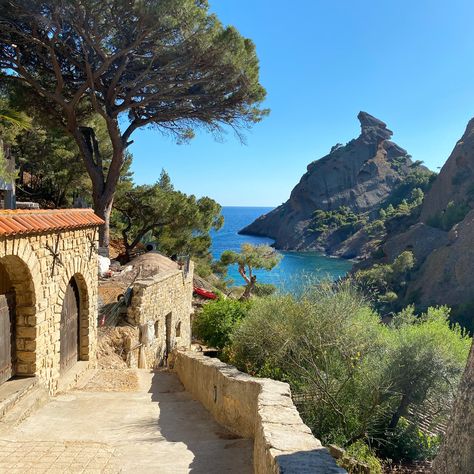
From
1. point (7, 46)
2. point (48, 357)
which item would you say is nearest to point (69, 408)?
point (48, 357)

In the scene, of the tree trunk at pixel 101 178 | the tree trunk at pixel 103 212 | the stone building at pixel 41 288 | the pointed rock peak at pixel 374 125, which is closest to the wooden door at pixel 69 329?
the stone building at pixel 41 288

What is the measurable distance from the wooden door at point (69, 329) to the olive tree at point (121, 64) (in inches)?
319

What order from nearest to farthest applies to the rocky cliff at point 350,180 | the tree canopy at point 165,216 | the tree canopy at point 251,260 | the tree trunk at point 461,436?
the tree trunk at point 461,436 → the tree canopy at point 165,216 → the tree canopy at point 251,260 → the rocky cliff at point 350,180

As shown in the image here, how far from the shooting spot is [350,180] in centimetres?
12412

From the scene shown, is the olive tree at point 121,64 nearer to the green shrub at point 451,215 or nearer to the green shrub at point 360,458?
the green shrub at point 360,458

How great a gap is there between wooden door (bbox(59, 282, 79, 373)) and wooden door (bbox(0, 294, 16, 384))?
1.42 meters

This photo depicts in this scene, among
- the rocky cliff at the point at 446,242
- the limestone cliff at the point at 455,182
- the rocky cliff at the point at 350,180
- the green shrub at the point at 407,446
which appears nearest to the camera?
the green shrub at the point at 407,446

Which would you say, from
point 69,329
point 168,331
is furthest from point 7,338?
point 168,331

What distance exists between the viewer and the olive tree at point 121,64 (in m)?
14.6

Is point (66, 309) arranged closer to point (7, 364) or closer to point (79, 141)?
point (7, 364)

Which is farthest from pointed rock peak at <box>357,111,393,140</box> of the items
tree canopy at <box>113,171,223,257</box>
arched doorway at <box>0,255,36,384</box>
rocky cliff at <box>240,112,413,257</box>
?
arched doorway at <box>0,255,36,384</box>

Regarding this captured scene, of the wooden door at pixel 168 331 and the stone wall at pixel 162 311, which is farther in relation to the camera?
the wooden door at pixel 168 331

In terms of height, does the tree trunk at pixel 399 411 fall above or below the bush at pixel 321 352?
below

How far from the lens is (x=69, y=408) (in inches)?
272
